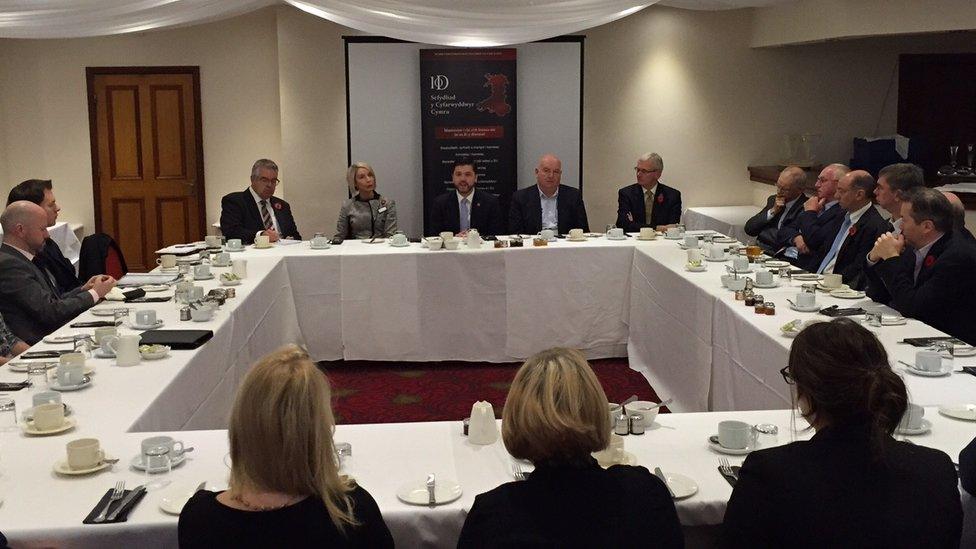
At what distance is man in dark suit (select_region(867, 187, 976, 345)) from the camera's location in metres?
4.23

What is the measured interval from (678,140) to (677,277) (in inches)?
152

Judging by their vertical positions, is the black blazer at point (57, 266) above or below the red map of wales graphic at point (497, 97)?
below

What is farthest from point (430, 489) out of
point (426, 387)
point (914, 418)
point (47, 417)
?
point (426, 387)

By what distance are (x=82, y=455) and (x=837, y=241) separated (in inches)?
173

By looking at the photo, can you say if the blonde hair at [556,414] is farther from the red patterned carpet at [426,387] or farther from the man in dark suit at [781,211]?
the man in dark suit at [781,211]

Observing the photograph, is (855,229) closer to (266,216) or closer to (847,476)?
(266,216)

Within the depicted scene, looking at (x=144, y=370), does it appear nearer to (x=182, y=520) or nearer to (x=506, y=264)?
(x=182, y=520)

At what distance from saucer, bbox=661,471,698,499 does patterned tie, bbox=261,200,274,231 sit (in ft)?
16.1

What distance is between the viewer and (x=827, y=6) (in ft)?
25.5

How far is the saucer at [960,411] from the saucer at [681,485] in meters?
0.95

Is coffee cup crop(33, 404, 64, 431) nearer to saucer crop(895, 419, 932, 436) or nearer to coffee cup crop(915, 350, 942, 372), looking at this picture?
saucer crop(895, 419, 932, 436)

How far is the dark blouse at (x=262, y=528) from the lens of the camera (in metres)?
1.96

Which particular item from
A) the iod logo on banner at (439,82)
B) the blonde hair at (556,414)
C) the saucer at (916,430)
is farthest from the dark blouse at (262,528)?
the iod logo on banner at (439,82)

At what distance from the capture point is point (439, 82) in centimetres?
870
